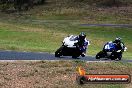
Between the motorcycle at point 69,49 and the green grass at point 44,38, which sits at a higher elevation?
the motorcycle at point 69,49

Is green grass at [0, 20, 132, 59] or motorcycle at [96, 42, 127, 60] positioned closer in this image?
motorcycle at [96, 42, 127, 60]

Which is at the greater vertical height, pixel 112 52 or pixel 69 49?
pixel 69 49

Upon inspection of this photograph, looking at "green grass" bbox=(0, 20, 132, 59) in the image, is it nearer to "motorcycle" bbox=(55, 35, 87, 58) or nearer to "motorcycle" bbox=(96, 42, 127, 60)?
"motorcycle" bbox=(96, 42, 127, 60)

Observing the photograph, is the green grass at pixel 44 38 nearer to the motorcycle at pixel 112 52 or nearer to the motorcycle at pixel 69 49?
the motorcycle at pixel 112 52

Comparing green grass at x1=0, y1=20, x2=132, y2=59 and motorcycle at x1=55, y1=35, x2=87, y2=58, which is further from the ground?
motorcycle at x1=55, y1=35, x2=87, y2=58

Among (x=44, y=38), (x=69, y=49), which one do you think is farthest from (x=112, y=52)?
(x=44, y=38)

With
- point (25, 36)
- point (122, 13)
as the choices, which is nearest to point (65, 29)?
point (25, 36)

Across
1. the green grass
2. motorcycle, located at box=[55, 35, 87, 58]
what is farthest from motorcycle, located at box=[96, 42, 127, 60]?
the green grass

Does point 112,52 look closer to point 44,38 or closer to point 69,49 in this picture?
point 69,49

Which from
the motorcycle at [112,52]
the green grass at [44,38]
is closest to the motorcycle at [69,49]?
the motorcycle at [112,52]

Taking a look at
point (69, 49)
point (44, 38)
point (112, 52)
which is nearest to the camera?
point (69, 49)

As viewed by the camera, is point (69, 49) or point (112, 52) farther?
point (112, 52)

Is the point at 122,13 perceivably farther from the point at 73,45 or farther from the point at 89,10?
the point at 73,45

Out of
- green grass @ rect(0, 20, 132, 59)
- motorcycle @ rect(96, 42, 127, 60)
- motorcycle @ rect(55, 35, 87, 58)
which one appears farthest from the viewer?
green grass @ rect(0, 20, 132, 59)
